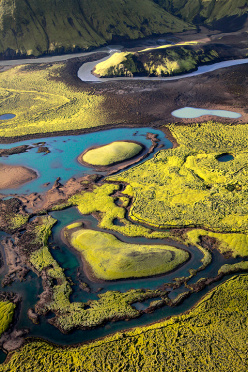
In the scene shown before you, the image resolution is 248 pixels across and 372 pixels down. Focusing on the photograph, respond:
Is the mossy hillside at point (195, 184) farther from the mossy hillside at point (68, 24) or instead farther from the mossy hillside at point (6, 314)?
the mossy hillside at point (68, 24)

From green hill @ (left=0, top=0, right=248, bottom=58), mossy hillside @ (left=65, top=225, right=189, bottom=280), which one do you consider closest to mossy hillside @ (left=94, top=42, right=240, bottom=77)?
green hill @ (left=0, top=0, right=248, bottom=58)

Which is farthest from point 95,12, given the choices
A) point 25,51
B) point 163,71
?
point 163,71

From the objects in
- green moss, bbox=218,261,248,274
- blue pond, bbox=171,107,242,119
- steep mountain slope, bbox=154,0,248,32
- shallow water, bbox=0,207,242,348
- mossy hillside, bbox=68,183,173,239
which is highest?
steep mountain slope, bbox=154,0,248,32

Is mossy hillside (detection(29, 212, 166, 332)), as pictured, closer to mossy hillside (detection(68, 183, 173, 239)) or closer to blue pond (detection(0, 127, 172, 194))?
mossy hillside (detection(68, 183, 173, 239))

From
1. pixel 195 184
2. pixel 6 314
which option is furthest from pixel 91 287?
pixel 195 184

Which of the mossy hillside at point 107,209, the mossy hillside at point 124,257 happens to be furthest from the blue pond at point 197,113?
the mossy hillside at point 124,257
